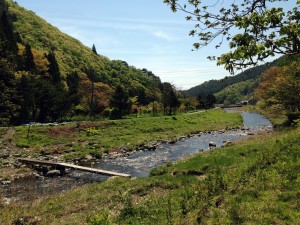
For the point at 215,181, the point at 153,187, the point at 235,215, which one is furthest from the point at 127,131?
the point at 235,215

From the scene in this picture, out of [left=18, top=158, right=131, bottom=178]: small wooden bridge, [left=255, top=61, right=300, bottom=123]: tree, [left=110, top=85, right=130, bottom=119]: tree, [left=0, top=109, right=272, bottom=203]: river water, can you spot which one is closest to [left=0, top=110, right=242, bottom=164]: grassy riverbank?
[left=0, top=109, right=272, bottom=203]: river water

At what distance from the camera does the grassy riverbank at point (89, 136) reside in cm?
3691

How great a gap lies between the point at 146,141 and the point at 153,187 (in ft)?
89.7

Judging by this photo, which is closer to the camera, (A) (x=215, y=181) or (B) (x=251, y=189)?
(B) (x=251, y=189)

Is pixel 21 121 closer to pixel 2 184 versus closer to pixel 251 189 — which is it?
pixel 2 184

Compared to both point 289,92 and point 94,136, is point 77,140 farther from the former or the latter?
point 289,92

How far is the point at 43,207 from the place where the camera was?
15.0 meters

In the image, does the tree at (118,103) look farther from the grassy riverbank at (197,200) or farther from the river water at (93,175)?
the grassy riverbank at (197,200)

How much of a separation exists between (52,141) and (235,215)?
114 feet

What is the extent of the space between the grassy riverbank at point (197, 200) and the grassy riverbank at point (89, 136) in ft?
60.7

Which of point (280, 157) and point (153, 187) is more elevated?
point (280, 157)

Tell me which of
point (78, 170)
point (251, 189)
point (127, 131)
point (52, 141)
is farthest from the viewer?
point (127, 131)

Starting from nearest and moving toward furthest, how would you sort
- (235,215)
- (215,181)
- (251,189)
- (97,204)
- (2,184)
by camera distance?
(235,215), (251,189), (215,181), (97,204), (2,184)

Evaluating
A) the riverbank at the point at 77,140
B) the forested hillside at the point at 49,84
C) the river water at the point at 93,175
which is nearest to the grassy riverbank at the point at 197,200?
the river water at the point at 93,175
